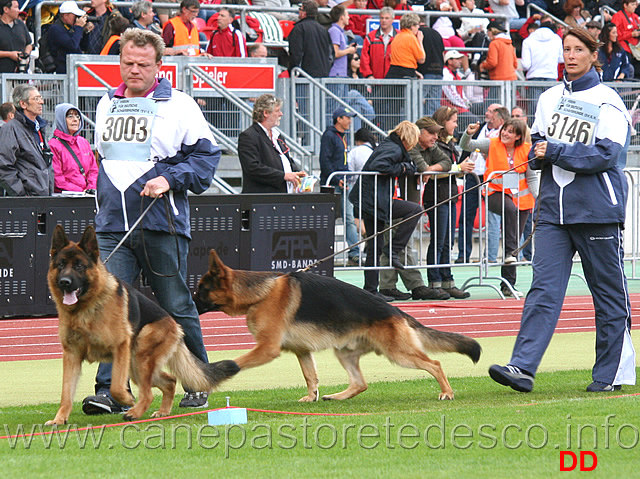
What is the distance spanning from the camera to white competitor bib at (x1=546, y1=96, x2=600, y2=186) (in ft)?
23.5

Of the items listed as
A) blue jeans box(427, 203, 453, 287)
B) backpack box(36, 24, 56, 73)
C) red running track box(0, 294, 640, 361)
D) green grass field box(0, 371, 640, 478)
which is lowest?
red running track box(0, 294, 640, 361)

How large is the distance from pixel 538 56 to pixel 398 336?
14771 mm

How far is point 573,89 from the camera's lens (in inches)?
287

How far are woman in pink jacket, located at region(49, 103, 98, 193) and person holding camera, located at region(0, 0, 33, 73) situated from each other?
11.6 ft

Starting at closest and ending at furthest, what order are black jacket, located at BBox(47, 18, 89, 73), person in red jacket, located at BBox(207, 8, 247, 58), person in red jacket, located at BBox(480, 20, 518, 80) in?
black jacket, located at BBox(47, 18, 89, 73)
person in red jacket, located at BBox(207, 8, 247, 58)
person in red jacket, located at BBox(480, 20, 518, 80)

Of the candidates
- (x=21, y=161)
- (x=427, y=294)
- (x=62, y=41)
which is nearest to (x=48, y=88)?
(x=62, y=41)

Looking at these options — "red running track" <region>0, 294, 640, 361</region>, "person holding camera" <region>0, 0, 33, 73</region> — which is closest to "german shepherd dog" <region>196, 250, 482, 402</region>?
"red running track" <region>0, 294, 640, 361</region>

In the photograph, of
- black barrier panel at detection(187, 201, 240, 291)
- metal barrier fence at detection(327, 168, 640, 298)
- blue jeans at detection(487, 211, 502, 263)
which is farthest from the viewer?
blue jeans at detection(487, 211, 502, 263)

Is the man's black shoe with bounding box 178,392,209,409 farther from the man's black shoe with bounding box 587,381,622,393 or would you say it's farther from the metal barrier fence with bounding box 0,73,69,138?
the metal barrier fence with bounding box 0,73,69,138

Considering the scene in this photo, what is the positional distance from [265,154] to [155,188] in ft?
20.6

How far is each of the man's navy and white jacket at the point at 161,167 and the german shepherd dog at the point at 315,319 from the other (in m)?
0.63

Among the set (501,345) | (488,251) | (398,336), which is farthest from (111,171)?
(488,251)

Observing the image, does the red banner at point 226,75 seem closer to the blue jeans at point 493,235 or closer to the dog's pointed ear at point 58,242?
the blue jeans at point 493,235

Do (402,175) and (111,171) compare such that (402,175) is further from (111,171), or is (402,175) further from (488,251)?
(111,171)
